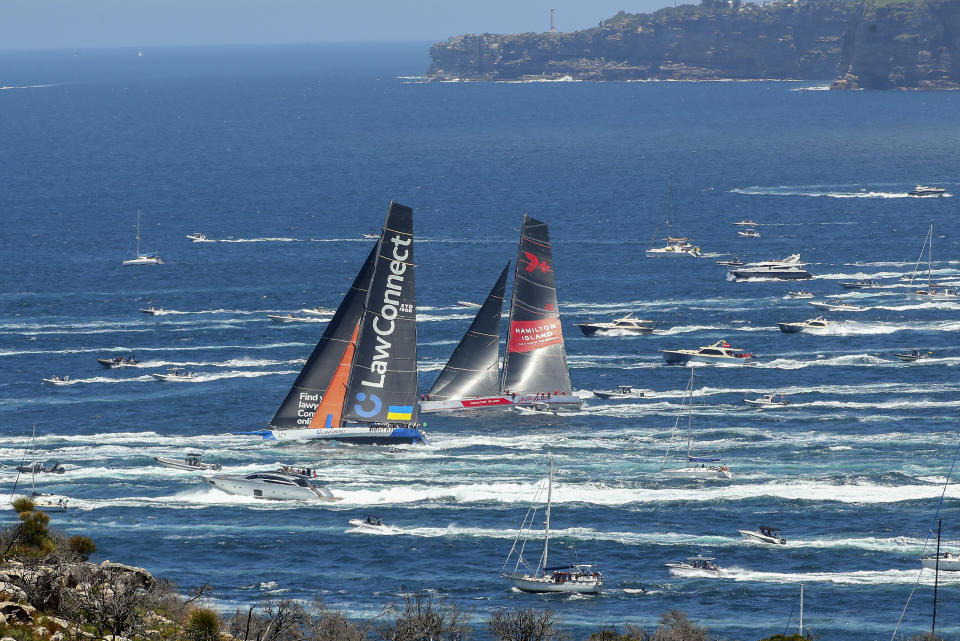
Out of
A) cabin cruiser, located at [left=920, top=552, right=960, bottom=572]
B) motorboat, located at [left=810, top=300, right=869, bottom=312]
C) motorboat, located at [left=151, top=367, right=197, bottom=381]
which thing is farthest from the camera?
motorboat, located at [left=810, top=300, right=869, bottom=312]

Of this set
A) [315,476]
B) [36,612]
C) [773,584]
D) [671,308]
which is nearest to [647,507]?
[773,584]

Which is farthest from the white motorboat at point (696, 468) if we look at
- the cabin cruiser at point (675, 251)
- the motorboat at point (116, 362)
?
the cabin cruiser at point (675, 251)

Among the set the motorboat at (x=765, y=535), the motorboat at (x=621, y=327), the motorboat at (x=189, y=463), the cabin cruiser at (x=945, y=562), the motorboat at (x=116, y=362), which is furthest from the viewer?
the motorboat at (x=621, y=327)

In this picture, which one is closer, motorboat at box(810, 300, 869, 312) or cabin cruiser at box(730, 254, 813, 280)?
motorboat at box(810, 300, 869, 312)

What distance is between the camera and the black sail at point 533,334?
115m

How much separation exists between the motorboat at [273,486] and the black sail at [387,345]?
46.3 ft

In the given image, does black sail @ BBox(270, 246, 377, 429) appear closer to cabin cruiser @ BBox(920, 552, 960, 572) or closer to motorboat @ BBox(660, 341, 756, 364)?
motorboat @ BBox(660, 341, 756, 364)

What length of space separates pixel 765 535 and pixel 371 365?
33197 mm

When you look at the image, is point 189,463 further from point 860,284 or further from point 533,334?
point 860,284

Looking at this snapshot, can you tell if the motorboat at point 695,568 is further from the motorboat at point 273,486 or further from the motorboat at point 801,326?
the motorboat at point 801,326

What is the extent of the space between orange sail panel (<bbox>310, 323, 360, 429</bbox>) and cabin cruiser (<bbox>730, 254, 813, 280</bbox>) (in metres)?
70.4

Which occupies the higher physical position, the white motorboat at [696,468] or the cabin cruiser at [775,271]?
the cabin cruiser at [775,271]

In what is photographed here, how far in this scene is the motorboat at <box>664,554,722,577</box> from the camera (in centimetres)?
7744

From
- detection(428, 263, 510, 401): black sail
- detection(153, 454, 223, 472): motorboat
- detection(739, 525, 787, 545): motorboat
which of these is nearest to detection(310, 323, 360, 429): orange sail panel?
detection(153, 454, 223, 472): motorboat
